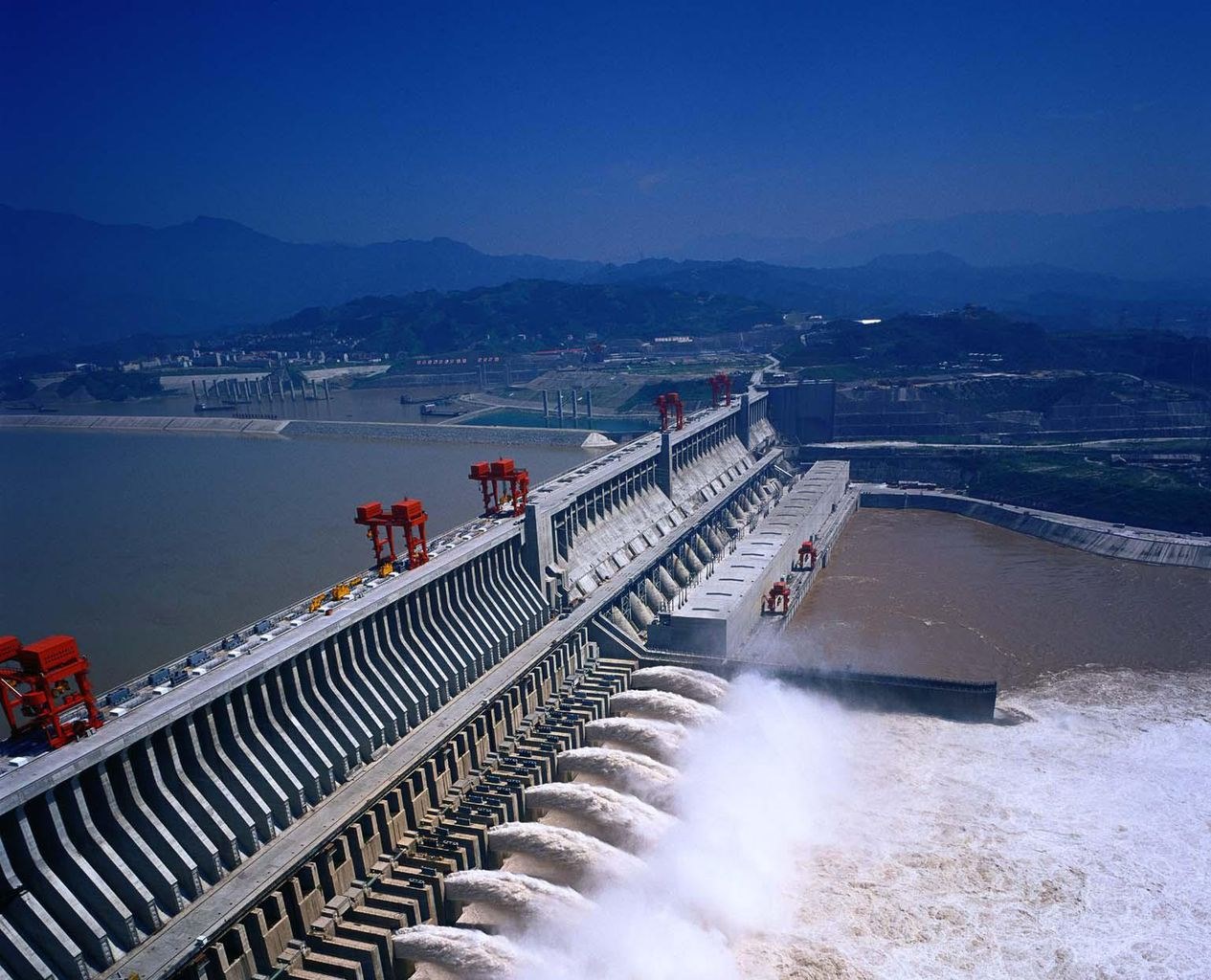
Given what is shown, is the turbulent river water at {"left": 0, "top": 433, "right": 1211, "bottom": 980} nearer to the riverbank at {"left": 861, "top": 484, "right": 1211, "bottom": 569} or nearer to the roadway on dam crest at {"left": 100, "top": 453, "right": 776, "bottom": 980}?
the riverbank at {"left": 861, "top": 484, "right": 1211, "bottom": 569}

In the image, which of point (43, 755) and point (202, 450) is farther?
point (202, 450)

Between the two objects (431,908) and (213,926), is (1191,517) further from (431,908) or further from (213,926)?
(213,926)

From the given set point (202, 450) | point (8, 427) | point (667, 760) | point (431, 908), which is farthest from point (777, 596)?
point (8, 427)

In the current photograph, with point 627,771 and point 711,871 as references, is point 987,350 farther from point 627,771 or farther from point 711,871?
point 711,871

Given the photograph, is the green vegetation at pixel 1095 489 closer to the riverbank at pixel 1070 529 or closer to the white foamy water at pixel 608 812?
the riverbank at pixel 1070 529

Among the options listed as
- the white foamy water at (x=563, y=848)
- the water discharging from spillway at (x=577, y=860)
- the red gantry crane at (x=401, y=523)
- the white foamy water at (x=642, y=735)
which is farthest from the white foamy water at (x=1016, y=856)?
the red gantry crane at (x=401, y=523)
